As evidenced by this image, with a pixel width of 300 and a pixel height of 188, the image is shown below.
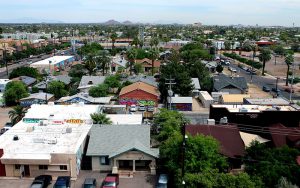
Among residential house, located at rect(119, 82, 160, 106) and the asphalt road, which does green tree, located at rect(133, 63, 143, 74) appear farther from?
residential house, located at rect(119, 82, 160, 106)

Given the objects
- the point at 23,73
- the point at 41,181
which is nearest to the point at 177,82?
the point at 41,181

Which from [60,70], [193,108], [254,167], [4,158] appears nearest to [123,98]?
[193,108]

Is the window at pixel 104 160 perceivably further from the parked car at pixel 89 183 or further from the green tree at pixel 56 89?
the green tree at pixel 56 89

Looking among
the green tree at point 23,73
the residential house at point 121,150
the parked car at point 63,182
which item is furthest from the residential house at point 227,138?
the green tree at point 23,73

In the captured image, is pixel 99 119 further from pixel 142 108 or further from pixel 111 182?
pixel 142 108

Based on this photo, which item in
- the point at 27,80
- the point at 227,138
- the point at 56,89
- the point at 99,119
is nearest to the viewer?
the point at 227,138
